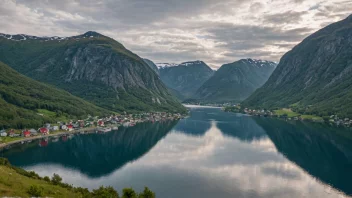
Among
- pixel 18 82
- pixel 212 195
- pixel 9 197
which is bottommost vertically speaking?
pixel 212 195

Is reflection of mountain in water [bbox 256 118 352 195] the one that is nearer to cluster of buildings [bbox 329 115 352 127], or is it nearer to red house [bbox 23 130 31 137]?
cluster of buildings [bbox 329 115 352 127]

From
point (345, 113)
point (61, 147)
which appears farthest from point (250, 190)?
point (345, 113)

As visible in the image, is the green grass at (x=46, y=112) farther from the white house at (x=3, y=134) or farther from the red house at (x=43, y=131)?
the white house at (x=3, y=134)

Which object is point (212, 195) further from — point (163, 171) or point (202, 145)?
point (202, 145)

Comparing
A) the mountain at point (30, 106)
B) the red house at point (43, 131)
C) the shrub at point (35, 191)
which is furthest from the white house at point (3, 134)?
the shrub at point (35, 191)

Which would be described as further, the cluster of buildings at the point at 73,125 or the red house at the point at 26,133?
the red house at the point at 26,133

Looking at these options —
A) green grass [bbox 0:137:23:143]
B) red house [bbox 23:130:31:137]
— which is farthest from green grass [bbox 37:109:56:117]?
green grass [bbox 0:137:23:143]

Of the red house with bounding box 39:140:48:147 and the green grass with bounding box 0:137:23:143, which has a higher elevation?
the green grass with bounding box 0:137:23:143
